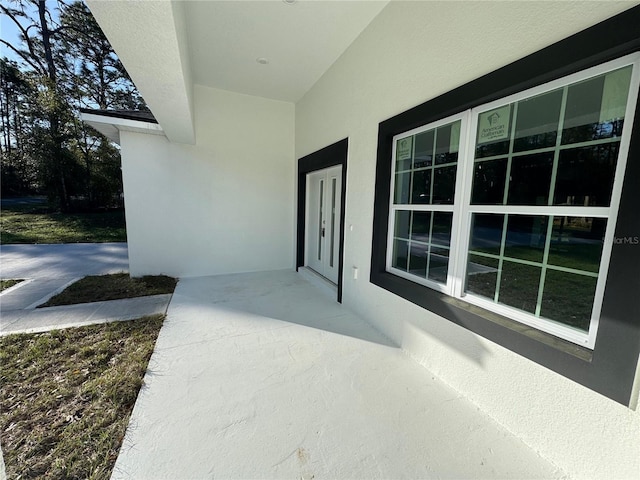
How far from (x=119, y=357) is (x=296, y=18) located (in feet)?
13.7

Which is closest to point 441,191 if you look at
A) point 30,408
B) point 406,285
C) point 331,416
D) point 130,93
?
point 406,285

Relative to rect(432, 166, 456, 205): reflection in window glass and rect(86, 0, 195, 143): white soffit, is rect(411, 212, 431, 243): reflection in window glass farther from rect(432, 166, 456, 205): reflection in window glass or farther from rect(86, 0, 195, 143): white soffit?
rect(86, 0, 195, 143): white soffit


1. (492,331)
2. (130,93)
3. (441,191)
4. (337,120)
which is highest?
(130,93)

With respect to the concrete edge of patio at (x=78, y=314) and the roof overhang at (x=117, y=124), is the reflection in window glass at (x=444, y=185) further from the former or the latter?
the roof overhang at (x=117, y=124)

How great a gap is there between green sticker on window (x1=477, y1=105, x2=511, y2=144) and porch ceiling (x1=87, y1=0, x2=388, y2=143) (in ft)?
6.20

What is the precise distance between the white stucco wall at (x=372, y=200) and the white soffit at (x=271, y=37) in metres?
0.29

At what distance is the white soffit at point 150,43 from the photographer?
179 centimetres

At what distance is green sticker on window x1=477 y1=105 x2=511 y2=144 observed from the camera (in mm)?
1987

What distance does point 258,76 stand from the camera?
455 cm

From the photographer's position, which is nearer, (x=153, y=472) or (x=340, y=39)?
(x=153, y=472)

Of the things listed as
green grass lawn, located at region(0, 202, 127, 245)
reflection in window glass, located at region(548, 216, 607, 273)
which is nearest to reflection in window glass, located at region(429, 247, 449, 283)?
reflection in window glass, located at region(548, 216, 607, 273)

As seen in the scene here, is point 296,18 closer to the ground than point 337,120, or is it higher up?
higher up

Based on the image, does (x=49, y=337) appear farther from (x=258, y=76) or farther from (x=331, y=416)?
(x=258, y=76)

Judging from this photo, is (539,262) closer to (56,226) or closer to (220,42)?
(220,42)
